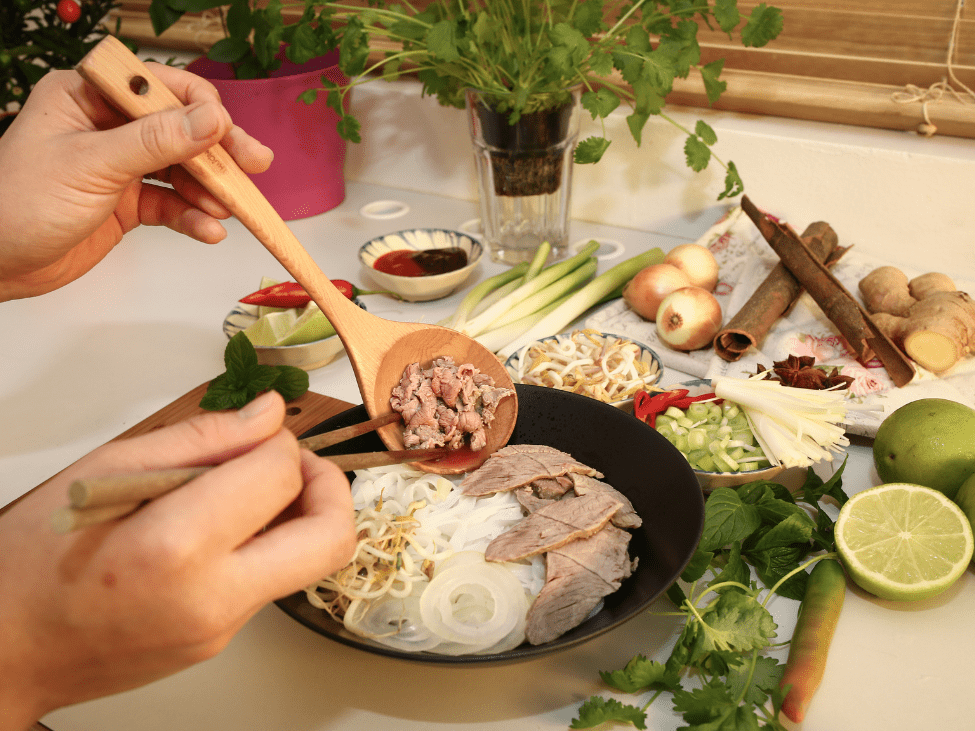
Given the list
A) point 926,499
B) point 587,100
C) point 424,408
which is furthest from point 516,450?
point 587,100

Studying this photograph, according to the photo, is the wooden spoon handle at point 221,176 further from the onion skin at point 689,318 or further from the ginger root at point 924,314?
the ginger root at point 924,314

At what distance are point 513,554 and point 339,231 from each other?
1451mm

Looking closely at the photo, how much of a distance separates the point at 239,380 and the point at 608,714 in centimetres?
85

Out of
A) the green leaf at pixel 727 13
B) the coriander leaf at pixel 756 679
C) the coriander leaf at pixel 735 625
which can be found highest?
the green leaf at pixel 727 13

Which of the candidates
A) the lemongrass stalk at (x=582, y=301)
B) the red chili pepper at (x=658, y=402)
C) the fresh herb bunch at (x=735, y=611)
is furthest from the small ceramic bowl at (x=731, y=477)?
the lemongrass stalk at (x=582, y=301)

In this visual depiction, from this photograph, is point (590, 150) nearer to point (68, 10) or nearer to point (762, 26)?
point (762, 26)

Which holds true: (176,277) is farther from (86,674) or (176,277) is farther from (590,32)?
(86,674)

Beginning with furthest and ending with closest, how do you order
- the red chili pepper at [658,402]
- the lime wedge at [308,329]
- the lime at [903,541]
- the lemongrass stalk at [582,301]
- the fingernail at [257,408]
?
the lemongrass stalk at [582,301]
the lime wedge at [308,329]
the red chili pepper at [658,402]
the lime at [903,541]
the fingernail at [257,408]

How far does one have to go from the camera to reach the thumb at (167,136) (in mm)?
913

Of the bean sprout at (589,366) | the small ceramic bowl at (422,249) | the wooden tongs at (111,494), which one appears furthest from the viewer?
the small ceramic bowl at (422,249)

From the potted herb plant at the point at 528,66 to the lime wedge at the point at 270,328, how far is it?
1.74 feet

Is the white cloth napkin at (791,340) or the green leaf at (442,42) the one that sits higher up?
the green leaf at (442,42)

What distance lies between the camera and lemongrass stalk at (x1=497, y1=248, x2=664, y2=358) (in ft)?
5.00

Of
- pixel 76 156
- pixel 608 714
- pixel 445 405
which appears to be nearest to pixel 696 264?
pixel 445 405
